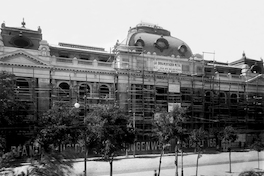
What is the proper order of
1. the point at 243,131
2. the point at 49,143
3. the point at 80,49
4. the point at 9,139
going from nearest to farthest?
the point at 49,143 → the point at 9,139 → the point at 80,49 → the point at 243,131

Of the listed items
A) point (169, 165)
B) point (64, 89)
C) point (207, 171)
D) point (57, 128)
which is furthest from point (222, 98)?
point (57, 128)

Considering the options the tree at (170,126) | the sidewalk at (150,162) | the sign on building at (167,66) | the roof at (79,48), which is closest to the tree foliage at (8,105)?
the sidewalk at (150,162)

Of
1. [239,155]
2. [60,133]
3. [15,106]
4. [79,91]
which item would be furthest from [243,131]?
[15,106]

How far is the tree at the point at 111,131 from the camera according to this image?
1739 centimetres

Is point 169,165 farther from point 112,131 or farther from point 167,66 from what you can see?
point 167,66

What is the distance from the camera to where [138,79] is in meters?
32.7

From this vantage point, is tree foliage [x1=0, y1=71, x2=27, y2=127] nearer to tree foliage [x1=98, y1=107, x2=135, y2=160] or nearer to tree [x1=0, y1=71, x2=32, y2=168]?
tree [x1=0, y1=71, x2=32, y2=168]

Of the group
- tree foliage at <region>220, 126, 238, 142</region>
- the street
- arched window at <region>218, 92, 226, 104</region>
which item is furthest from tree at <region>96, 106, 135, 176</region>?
arched window at <region>218, 92, 226, 104</region>

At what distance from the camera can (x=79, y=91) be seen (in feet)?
95.2

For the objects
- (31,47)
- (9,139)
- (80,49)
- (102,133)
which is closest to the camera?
(102,133)

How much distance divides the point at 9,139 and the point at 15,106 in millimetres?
3145

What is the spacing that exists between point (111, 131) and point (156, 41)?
21.4 m

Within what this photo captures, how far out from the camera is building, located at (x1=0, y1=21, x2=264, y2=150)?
28.1 meters

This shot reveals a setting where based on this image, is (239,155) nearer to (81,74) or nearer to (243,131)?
(243,131)
